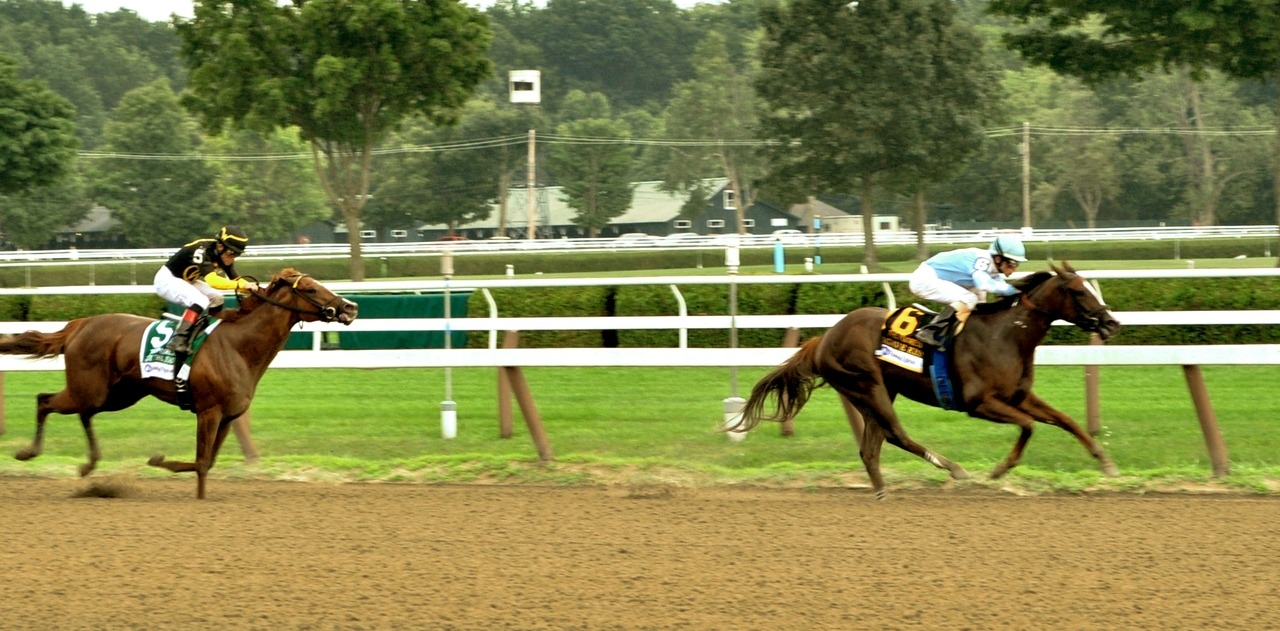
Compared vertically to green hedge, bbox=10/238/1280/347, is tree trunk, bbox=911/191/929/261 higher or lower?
higher

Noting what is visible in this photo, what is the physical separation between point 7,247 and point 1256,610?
61157mm

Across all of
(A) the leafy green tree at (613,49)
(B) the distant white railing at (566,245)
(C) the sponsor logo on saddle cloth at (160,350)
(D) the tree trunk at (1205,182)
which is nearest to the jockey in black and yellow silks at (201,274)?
(C) the sponsor logo on saddle cloth at (160,350)

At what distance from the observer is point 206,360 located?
25.1 feet

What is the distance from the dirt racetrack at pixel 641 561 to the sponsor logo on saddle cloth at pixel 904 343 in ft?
2.32

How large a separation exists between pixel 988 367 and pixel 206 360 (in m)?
4.18

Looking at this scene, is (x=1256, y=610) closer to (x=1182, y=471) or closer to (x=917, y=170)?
(x=1182, y=471)

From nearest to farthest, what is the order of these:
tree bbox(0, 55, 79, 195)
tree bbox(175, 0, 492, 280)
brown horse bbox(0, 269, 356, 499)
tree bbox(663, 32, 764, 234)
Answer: brown horse bbox(0, 269, 356, 499) → tree bbox(175, 0, 492, 280) → tree bbox(0, 55, 79, 195) → tree bbox(663, 32, 764, 234)

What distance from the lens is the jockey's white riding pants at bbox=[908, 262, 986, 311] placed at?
7.55 meters

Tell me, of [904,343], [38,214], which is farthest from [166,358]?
[38,214]

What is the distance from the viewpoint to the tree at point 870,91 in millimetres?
33812

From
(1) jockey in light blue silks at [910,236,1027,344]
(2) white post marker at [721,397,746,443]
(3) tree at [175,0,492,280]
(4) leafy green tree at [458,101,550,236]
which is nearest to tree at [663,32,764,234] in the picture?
(4) leafy green tree at [458,101,550,236]

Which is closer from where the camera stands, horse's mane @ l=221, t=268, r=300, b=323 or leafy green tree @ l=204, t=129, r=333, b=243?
horse's mane @ l=221, t=268, r=300, b=323

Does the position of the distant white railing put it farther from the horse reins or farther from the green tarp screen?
the horse reins

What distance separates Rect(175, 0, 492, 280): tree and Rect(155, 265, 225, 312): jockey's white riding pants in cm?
1636
